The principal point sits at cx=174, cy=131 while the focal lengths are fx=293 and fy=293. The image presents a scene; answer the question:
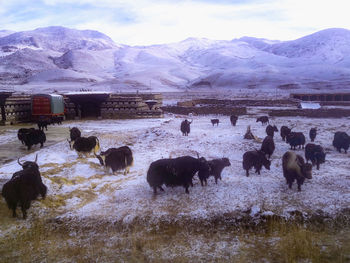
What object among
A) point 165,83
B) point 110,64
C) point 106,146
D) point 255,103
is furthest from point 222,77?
point 106,146

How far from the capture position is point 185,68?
468ft

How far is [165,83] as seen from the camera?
104375 millimetres

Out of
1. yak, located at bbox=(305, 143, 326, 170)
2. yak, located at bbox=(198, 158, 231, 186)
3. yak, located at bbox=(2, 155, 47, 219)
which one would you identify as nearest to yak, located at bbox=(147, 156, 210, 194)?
yak, located at bbox=(198, 158, 231, 186)

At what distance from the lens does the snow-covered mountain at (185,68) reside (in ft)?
298

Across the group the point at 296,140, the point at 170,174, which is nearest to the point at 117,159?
the point at 170,174

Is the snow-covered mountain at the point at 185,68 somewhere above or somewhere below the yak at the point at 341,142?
above

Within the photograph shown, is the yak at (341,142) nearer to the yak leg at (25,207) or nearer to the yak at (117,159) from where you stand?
the yak at (117,159)

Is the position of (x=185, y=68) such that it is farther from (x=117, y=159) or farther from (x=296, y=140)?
(x=117, y=159)

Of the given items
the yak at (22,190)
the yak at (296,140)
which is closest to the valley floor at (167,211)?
the yak at (22,190)

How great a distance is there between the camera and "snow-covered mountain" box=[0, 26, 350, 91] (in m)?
90.8

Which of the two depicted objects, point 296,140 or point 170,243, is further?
point 296,140

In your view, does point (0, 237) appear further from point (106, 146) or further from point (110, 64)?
point (110, 64)

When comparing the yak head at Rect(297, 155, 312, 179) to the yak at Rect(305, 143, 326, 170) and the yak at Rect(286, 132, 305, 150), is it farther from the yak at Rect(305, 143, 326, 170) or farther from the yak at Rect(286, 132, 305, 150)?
the yak at Rect(286, 132, 305, 150)

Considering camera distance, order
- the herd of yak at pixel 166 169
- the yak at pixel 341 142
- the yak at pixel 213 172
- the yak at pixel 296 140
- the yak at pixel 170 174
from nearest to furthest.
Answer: the herd of yak at pixel 166 169, the yak at pixel 170 174, the yak at pixel 213 172, the yak at pixel 341 142, the yak at pixel 296 140
